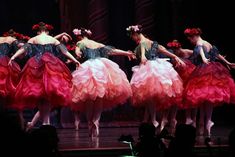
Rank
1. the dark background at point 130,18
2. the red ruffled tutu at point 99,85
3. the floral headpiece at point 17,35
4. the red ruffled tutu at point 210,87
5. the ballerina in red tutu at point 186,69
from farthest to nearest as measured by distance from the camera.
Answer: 1. the dark background at point 130,18
2. the ballerina in red tutu at point 186,69
3. the floral headpiece at point 17,35
4. the red ruffled tutu at point 210,87
5. the red ruffled tutu at point 99,85

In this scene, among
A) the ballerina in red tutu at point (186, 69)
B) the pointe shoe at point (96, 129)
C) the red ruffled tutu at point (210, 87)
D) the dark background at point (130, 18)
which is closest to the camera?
the pointe shoe at point (96, 129)

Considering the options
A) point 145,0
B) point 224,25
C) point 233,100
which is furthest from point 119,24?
point 233,100

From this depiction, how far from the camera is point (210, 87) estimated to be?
7973 millimetres

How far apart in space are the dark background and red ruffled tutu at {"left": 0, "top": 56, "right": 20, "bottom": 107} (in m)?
4.49

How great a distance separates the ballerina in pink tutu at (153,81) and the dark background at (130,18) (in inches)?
151

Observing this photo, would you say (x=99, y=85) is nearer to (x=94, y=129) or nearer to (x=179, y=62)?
(x=94, y=129)

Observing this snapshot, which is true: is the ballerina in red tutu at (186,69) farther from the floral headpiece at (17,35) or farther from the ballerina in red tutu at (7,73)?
the ballerina in red tutu at (7,73)

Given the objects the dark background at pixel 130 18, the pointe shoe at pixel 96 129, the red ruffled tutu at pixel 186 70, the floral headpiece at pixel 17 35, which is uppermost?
the dark background at pixel 130 18

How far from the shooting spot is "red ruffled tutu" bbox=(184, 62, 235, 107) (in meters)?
7.91

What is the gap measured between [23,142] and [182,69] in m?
7.00

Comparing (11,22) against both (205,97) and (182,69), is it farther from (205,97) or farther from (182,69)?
(205,97)

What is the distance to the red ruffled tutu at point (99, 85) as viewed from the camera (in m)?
7.53

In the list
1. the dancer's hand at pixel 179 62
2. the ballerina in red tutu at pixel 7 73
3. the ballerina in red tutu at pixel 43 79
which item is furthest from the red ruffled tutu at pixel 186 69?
the ballerina in red tutu at pixel 7 73

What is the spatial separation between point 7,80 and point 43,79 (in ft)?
2.19
